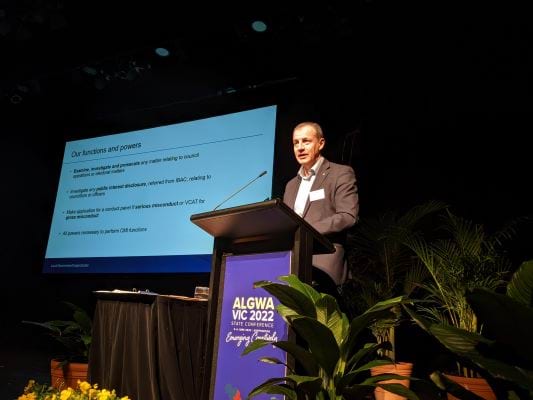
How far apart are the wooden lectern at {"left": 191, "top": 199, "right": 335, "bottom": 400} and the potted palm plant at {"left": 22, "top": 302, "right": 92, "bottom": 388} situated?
1.77m

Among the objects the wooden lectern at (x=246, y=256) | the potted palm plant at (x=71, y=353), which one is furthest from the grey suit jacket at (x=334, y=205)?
the potted palm plant at (x=71, y=353)

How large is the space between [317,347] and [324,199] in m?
0.97

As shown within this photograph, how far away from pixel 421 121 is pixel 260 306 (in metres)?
2.23

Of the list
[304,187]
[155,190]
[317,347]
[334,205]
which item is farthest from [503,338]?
[155,190]

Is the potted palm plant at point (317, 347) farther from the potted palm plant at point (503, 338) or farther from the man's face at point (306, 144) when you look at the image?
the man's face at point (306, 144)

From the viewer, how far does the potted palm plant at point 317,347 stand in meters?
1.48

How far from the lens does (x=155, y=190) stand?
13.7 feet

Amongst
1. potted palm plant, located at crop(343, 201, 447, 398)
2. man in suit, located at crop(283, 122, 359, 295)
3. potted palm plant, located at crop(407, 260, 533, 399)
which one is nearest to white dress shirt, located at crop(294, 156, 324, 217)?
man in suit, located at crop(283, 122, 359, 295)

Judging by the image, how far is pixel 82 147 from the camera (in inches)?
Result: 192

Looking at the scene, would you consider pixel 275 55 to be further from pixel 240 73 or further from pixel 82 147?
pixel 82 147

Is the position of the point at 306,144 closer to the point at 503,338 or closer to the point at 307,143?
the point at 307,143

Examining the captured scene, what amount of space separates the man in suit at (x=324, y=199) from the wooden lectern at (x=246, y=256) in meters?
0.34

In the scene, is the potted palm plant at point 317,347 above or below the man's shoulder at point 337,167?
below

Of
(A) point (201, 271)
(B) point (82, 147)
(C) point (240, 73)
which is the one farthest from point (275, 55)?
(B) point (82, 147)
